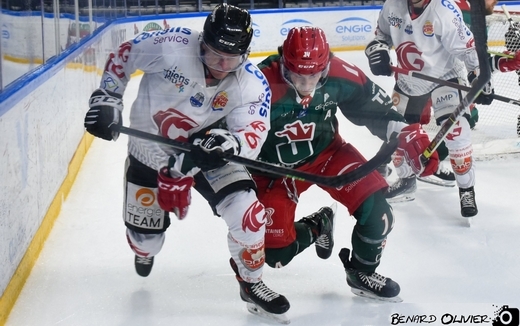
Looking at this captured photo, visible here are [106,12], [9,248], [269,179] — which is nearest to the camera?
[9,248]

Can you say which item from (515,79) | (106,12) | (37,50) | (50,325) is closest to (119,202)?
(50,325)

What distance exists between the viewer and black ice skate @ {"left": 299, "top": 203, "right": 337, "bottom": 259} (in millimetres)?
2285

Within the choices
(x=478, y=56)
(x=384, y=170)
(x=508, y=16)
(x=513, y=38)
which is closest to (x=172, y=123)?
(x=384, y=170)

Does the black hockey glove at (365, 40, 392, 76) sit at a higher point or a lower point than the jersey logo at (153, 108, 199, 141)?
higher

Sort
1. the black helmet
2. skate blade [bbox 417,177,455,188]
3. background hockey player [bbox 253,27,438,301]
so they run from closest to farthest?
1. the black helmet
2. background hockey player [bbox 253,27,438,301]
3. skate blade [bbox 417,177,455,188]

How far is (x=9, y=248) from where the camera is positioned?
2.06m

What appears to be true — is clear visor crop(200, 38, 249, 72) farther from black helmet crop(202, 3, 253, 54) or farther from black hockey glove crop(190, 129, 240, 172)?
black hockey glove crop(190, 129, 240, 172)

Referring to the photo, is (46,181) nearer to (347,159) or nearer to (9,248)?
(9,248)

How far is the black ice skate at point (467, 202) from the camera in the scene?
2775 millimetres

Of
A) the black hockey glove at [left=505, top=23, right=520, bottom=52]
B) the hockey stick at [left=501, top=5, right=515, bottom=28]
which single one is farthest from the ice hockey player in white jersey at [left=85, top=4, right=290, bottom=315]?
the hockey stick at [left=501, top=5, right=515, bottom=28]

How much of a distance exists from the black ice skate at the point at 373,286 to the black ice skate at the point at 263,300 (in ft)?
0.77

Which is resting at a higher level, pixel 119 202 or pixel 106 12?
pixel 106 12

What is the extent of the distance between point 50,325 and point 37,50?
101 centimetres

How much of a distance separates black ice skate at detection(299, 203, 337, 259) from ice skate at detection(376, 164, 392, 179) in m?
0.21
